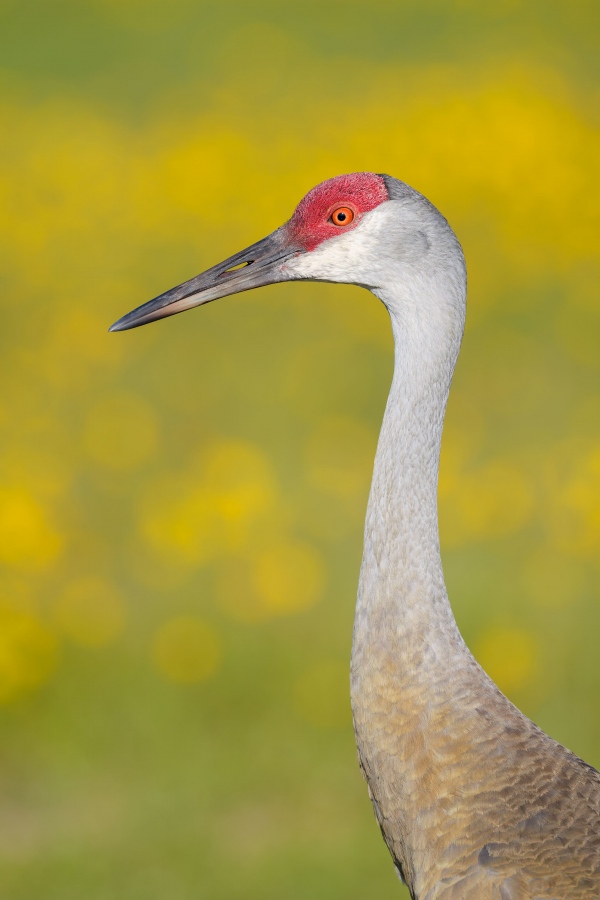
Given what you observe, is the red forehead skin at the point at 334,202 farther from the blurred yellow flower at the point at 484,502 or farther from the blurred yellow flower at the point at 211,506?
the blurred yellow flower at the point at 484,502

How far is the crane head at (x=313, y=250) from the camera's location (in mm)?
3074

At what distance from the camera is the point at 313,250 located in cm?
313

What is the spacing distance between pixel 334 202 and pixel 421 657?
116 cm

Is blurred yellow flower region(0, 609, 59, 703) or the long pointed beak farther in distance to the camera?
blurred yellow flower region(0, 609, 59, 703)

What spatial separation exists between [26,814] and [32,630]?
3.19 ft

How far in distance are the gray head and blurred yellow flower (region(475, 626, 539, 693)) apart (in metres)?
2.94

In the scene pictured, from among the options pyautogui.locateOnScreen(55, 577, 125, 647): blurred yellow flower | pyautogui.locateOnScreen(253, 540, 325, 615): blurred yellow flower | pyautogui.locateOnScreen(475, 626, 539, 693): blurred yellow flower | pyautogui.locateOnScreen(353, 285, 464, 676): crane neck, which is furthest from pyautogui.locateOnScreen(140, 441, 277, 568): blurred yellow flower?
pyautogui.locateOnScreen(353, 285, 464, 676): crane neck

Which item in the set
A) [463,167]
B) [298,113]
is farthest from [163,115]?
[463,167]

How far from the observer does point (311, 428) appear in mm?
7590

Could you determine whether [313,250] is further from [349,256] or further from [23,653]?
[23,653]

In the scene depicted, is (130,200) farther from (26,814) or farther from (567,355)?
(26,814)

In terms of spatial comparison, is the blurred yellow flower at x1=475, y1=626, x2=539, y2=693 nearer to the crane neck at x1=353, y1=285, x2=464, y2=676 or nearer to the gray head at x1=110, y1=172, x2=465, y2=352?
the crane neck at x1=353, y1=285, x2=464, y2=676

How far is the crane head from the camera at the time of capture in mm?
3074

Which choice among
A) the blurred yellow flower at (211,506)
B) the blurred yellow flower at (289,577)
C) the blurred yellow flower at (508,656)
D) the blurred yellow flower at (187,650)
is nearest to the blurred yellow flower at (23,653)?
the blurred yellow flower at (187,650)
